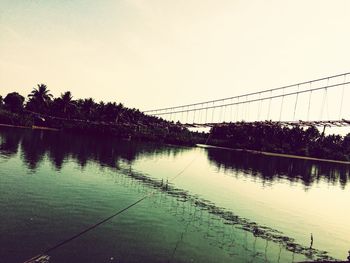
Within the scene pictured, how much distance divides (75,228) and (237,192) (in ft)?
118

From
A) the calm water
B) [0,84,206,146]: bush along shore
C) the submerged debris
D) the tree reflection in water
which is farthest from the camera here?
[0,84,206,146]: bush along shore

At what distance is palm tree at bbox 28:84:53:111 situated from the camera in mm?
170250

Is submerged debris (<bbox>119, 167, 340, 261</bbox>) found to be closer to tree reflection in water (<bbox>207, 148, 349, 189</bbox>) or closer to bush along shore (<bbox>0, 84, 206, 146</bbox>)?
tree reflection in water (<bbox>207, 148, 349, 189</bbox>)

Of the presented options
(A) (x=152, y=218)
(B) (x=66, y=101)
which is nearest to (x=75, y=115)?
(B) (x=66, y=101)

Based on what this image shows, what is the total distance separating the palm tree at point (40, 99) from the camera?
17025 centimetres

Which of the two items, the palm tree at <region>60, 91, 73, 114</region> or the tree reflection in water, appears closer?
the tree reflection in water

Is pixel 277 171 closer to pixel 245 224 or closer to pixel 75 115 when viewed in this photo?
pixel 245 224

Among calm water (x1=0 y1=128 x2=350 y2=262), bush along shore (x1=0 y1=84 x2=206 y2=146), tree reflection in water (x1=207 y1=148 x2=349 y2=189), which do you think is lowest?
calm water (x1=0 y1=128 x2=350 y2=262)

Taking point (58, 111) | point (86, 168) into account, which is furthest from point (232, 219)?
point (58, 111)

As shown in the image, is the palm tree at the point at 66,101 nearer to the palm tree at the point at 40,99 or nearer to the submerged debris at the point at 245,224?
the palm tree at the point at 40,99

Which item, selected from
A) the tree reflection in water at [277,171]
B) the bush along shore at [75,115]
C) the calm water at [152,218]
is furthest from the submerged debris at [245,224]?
the bush along shore at [75,115]

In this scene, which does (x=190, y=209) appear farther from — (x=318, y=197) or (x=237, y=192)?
(x=318, y=197)

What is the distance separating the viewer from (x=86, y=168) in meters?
60.7

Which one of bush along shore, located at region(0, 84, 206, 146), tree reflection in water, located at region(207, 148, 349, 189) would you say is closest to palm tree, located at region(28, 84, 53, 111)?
bush along shore, located at region(0, 84, 206, 146)
